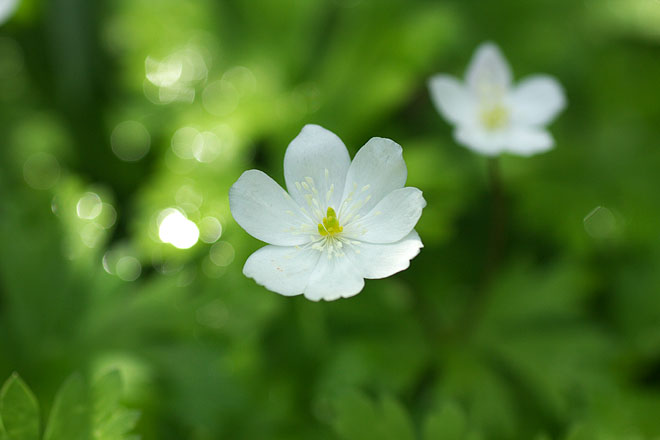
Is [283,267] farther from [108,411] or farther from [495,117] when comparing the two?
[495,117]

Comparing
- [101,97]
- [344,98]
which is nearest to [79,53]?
[101,97]

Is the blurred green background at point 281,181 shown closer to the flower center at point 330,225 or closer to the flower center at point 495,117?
the flower center at point 495,117

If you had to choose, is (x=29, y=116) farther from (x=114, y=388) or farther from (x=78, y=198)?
(x=114, y=388)

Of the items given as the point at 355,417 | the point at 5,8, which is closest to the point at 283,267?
the point at 355,417

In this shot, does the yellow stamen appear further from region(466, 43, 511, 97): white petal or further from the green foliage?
the green foliage

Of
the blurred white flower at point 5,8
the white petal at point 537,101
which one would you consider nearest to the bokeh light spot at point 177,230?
the blurred white flower at point 5,8

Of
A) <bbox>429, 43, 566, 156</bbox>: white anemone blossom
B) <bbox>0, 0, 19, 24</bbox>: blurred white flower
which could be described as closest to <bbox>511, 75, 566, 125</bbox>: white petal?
Result: <bbox>429, 43, 566, 156</bbox>: white anemone blossom

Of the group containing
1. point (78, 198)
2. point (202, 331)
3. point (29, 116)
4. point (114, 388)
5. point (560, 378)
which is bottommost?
point (560, 378)
